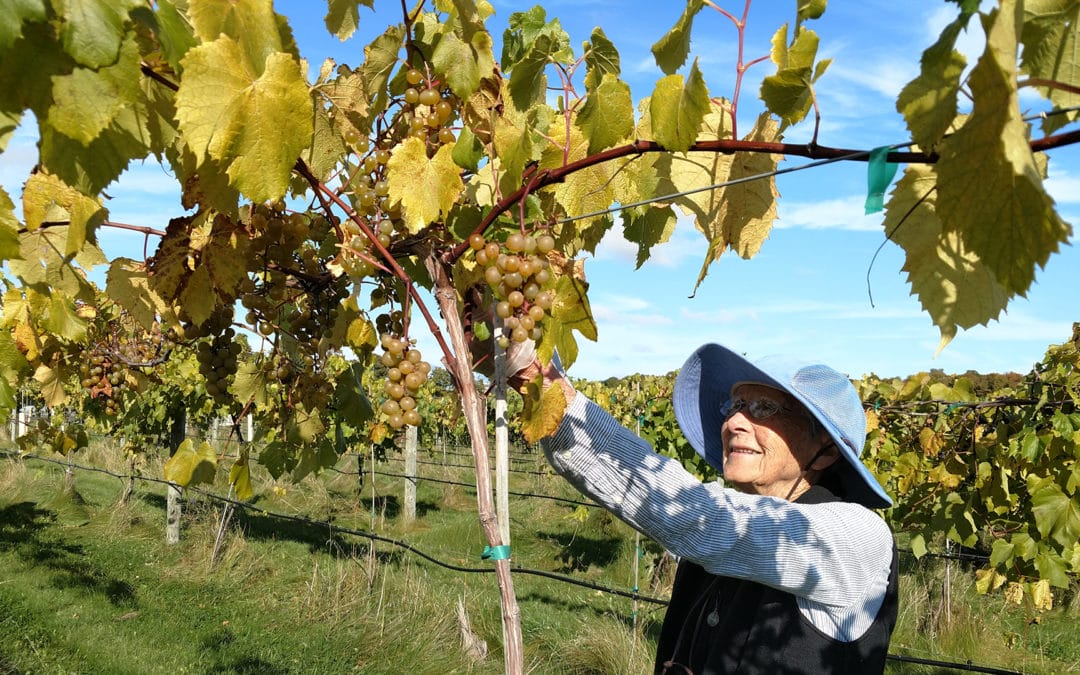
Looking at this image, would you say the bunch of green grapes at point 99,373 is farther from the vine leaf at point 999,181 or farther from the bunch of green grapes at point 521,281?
the vine leaf at point 999,181

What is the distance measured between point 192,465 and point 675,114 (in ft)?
4.74

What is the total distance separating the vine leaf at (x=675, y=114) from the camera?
3.70 ft

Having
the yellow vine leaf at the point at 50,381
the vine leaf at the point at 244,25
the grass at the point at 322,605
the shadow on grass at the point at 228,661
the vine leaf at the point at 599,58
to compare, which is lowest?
the shadow on grass at the point at 228,661

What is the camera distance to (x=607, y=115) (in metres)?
1.24

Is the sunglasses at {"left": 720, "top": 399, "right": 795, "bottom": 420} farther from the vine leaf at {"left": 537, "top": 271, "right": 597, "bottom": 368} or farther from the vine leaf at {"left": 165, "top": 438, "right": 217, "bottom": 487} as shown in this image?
the vine leaf at {"left": 165, "top": 438, "right": 217, "bottom": 487}

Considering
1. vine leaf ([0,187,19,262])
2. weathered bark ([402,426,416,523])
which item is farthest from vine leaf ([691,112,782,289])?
weathered bark ([402,426,416,523])

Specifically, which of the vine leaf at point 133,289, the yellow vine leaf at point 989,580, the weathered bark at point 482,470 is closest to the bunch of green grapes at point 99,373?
the vine leaf at point 133,289

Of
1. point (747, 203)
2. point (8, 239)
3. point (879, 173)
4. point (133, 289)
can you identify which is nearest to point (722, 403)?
point (747, 203)

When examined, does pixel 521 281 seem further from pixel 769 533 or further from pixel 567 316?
pixel 769 533

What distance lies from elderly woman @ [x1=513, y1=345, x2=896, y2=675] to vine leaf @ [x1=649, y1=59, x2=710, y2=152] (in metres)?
0.56

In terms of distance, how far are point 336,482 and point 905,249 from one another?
14.3 meters

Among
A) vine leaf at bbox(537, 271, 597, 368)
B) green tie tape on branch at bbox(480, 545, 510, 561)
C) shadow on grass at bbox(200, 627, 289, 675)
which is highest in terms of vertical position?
vine leaf at bbox(537, 271, 597, 368)

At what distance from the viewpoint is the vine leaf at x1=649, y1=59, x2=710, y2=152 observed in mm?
1128

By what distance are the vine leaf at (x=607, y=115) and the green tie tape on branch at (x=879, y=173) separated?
14.9 inches
